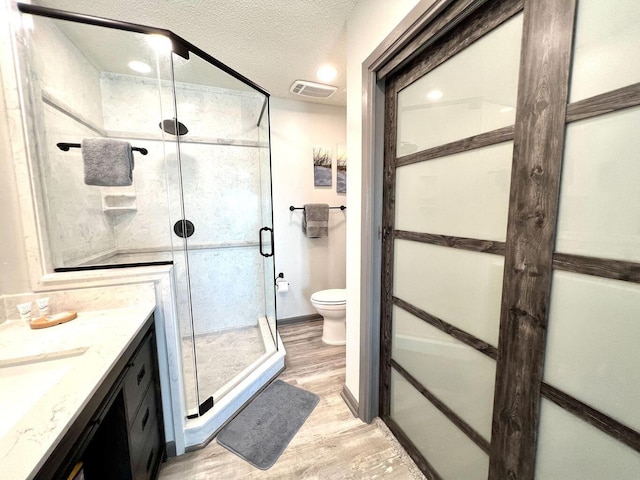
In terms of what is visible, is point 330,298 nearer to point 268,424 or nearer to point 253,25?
point 268,424

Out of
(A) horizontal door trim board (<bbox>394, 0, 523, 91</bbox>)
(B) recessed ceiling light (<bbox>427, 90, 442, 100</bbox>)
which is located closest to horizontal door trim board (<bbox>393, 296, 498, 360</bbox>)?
(B) recessed ceiling light (<bbox>427, 90, 442, 100</bbox>)

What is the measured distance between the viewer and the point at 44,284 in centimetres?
118

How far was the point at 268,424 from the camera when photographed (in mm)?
1578

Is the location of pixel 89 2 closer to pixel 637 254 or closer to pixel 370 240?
pixel 370 240

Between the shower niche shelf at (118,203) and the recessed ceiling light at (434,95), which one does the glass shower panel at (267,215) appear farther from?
the recessed ceiling light at (434,95)

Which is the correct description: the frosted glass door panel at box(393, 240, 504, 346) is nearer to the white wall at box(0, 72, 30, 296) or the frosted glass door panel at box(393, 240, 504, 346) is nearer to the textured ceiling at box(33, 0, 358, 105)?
the textured ceiling at box(33, 0, 358, 105)

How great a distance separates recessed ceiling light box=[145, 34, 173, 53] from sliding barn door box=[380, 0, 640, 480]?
1236 millimetres

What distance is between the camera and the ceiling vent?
7.47ft

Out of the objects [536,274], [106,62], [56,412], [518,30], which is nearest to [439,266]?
[536,274]

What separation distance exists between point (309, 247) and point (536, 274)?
7.49 feet

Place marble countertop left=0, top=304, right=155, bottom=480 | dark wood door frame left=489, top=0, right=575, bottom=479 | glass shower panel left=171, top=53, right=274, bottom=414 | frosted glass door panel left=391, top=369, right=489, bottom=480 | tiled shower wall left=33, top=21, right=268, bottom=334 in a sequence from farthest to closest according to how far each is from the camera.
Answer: glass shower panel left=171, top=53, right=274, bottom=414, tiled shower wall left=33, top=21, right=268, bottom=334, frosted glass door panel left=391, top=369, right=489, bottom=480, dark wood door frame left=489, top=0, right=575, bottom=479, marble countertop left=0, top=304, right=155, bottom=480

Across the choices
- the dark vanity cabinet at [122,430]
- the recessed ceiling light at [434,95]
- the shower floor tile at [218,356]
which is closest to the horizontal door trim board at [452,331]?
the recessed ceiling light at [434,95]

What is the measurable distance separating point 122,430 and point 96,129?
2102 mm

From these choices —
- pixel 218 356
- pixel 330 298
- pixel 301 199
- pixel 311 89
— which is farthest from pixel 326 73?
pixel 218 356
